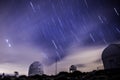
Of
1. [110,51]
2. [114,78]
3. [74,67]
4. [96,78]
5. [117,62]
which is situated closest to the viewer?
[114,78]

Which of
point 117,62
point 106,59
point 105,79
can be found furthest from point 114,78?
point 106,59

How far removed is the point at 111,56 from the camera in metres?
37.7

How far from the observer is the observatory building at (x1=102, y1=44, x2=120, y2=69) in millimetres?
36322

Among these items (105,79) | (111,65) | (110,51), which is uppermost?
(110,51)

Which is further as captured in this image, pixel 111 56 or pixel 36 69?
pixel 36 69

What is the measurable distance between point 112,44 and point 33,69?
117 feet

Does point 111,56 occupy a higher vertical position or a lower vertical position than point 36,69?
lower

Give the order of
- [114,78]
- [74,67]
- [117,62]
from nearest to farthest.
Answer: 1. [114,78]
2. [117,62]
3. [74,67]

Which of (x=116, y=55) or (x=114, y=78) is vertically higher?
(x=116, y=55)

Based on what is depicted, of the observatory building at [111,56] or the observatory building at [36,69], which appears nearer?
the observatory building at [111,56]

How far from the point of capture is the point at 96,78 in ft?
59.5

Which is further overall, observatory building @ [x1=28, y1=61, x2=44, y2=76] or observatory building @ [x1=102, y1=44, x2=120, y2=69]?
observatory building @ [x1=28, y1=61, x2=44, y2=76]

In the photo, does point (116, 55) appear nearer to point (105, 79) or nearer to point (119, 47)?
point (119, 47)

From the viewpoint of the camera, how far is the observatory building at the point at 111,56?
3632 cm
